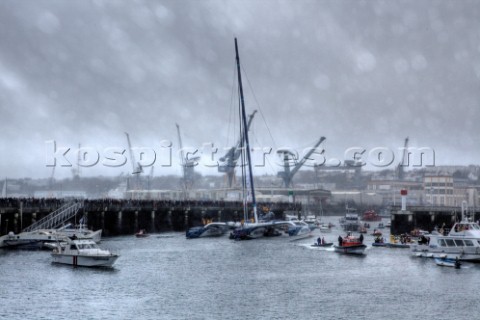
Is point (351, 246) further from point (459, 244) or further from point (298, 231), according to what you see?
point (298, 231)

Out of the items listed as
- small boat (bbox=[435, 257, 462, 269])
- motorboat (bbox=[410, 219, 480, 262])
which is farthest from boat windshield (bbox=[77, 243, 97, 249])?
motorboat (bbox=[410, 219, 480, 262])

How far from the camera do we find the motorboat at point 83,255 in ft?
202

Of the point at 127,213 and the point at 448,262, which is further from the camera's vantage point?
the point at 127,213

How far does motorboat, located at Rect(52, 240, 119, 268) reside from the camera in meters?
61.5

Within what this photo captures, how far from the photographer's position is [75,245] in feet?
207

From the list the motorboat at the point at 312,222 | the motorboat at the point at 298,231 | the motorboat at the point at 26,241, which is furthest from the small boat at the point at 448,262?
the motorboat at the point at 312,222

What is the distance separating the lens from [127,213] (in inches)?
4663

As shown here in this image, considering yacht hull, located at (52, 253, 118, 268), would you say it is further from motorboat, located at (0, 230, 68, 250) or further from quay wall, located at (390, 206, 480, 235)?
quay wall, located at (390, 206, 480, 235)

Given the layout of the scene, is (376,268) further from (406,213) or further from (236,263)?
(406,213)

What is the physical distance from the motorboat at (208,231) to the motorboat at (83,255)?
134ft

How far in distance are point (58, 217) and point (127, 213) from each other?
81.9 feet

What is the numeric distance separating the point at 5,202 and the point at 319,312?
5615cm

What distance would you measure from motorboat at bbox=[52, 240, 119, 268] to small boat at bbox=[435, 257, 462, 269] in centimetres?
2784

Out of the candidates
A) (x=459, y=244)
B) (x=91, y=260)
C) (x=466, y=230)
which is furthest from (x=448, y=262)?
(x=91, y=260)
